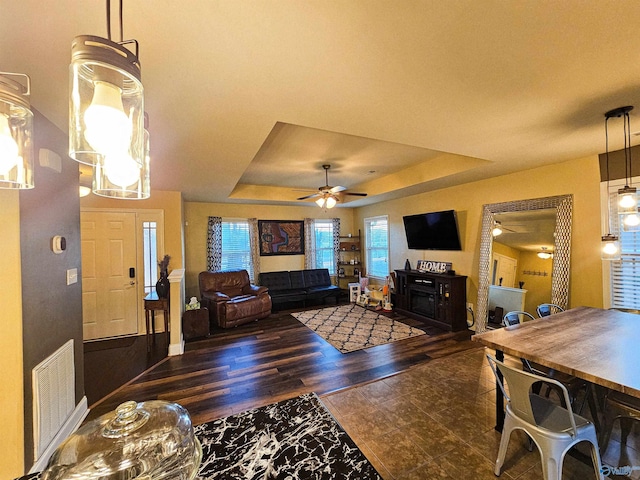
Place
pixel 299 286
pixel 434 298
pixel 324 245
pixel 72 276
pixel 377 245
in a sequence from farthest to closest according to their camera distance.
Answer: pixel 324 245, pixel 377 245, pixel 299 286, pixel 434 298, pixel 72 276

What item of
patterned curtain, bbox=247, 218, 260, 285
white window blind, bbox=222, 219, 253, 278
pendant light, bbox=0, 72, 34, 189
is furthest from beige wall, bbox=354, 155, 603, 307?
pendant light, bbox=0, 72, 34, 189

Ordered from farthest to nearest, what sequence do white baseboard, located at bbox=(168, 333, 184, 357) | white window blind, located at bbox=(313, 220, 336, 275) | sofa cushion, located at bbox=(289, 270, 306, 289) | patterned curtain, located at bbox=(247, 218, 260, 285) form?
white window blind, located at bbox=(313, 220, 336, 275), sofa cushion, located at bbox=(289, 270, 306, 289), patterned curtain, located at bbox=(247, 218, 260, 285), white baseboard, located at bbox=(168, 333, 184, 357)

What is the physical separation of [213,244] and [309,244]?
241cm

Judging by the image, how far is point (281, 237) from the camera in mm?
6805

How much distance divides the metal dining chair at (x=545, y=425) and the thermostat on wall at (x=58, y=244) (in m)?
3.41

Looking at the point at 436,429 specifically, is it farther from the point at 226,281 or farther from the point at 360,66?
the point at 226,281

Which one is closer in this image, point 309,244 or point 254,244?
point 254,244

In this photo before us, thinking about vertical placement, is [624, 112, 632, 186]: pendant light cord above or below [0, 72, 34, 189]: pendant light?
above

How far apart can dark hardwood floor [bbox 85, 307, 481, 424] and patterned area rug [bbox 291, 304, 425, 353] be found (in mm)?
169

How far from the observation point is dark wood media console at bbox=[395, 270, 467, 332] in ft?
15.1

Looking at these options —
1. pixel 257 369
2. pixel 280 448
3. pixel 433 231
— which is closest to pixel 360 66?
pixel 280 448

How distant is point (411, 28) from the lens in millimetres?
1265

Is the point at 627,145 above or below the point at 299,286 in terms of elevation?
above

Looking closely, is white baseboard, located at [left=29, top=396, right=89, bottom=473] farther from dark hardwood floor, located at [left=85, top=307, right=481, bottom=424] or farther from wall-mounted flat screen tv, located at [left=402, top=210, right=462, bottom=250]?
wall-mounted flat screen tv, located at [left=402, top=210, right=462, bottom=250]
